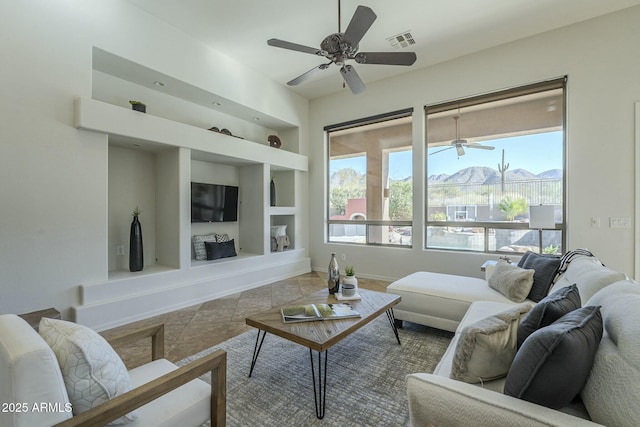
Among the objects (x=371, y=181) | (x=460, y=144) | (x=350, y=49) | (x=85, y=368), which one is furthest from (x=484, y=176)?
(x=85, y=368)

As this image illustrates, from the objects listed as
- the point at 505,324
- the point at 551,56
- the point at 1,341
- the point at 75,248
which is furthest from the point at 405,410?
the point at 551,56

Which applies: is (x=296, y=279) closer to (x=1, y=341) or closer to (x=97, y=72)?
(x=97, y=72)

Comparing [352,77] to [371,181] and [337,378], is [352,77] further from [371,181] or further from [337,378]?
[337,378]

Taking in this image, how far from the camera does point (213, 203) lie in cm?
462

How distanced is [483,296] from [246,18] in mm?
3973

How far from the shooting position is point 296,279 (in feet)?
16.9

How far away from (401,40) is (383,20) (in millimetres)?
510

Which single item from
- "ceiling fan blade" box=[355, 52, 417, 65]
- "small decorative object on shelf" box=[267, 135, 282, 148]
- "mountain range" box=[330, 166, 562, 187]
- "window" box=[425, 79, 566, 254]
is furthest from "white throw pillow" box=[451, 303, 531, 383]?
"small decorative object on shelf" box=[267, 135, 282, 148]

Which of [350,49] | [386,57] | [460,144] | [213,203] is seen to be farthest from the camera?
[213,203]

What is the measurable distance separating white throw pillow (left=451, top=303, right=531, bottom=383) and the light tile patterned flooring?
6.05 ft

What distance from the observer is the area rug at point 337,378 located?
1.69 metres

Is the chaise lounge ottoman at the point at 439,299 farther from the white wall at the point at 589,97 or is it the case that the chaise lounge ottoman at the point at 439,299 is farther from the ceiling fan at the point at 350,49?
the ceiling fan at the point at 350,49

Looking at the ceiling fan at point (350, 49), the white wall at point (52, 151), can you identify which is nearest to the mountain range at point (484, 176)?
the ceiling fan at point (350, 49)

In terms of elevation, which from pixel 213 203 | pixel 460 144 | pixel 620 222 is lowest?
pixel 620 222
